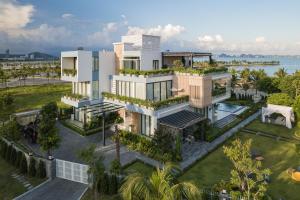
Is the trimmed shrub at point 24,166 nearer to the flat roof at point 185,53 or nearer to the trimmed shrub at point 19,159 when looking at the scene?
the trimmed shrub at point 19,159

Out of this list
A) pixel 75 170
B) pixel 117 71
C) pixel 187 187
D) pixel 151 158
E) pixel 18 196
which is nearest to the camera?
pixel 187 187

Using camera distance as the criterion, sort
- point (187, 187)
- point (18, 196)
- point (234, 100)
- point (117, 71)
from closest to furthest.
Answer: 1. point (187, 187)
2. point (18, 196)
3. point (117, 71)
4. point (234, 100)

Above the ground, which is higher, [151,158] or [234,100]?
[234,100]

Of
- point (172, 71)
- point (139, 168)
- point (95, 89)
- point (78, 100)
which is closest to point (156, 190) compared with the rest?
point (139, 168)

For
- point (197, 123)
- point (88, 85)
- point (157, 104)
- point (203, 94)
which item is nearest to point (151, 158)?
point (157, 104)

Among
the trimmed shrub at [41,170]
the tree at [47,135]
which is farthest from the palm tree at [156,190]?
the trimmed shrub at [41,170]

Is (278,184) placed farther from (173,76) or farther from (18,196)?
(18,196)

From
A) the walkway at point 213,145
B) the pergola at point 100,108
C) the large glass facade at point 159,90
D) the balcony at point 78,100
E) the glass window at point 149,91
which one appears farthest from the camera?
the balcony at point 78,100
